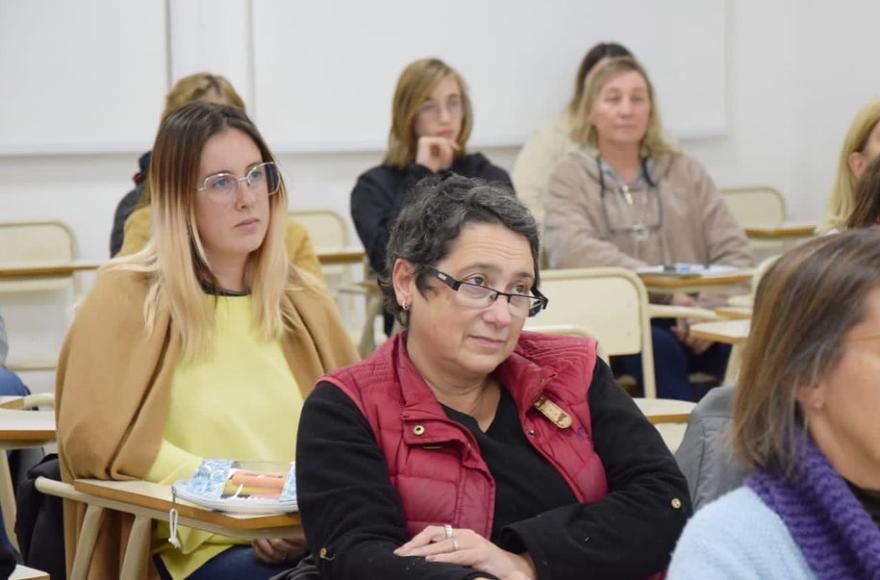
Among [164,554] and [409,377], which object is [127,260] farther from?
[409,377]

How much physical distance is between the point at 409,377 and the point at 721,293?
344 cm

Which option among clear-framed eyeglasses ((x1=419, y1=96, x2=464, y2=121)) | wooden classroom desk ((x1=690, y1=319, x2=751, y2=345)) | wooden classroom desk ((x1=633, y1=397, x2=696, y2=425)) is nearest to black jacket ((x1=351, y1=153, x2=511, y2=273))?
clear-framed eyeglasses ((x1=419, y1=96, x2=464, y2=121))

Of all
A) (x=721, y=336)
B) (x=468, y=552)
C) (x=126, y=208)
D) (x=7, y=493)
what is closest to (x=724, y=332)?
(x=721, y=336)

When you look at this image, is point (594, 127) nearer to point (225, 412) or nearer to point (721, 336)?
point (721, 336)

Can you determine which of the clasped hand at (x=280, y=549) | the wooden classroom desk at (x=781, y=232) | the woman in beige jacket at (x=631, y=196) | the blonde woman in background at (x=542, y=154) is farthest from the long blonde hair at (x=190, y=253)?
the wooden classroom desk at (x=781, y=232)

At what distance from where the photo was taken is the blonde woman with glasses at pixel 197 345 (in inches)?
111

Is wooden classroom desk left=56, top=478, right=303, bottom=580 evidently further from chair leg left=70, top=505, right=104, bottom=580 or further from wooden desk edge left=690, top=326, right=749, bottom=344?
wooden desk edge left=690, top=326, right=749, bottom=344

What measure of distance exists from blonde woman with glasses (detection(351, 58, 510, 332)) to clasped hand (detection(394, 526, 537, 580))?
3.15 m

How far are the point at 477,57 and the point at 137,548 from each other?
4960 mm

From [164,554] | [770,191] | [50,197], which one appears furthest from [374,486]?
[770,191]

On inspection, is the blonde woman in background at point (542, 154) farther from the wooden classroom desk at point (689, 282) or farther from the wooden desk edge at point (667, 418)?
the wooden desk edge at point (667, 418)

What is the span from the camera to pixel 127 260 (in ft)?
9.80

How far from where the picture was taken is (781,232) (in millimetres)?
6895

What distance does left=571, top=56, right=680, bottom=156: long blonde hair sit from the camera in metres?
5.66
